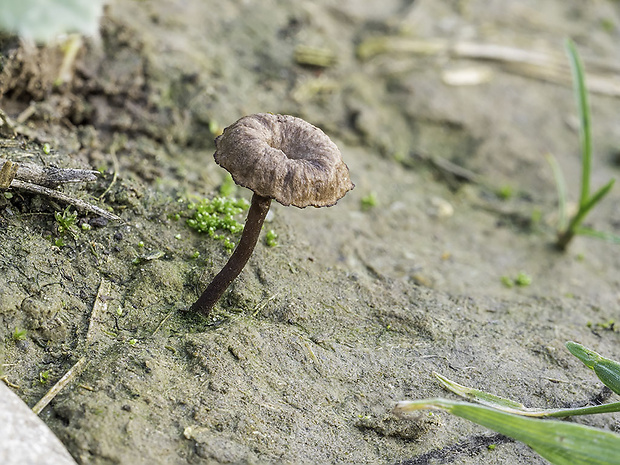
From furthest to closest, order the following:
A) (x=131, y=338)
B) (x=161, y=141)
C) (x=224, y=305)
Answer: (x=161, y=141) < (x=224, y=305) < (x=131, y=338)

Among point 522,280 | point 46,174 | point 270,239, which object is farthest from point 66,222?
point 522,280

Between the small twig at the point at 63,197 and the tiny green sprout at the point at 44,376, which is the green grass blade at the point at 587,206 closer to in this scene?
the small twig at the point at 63,197

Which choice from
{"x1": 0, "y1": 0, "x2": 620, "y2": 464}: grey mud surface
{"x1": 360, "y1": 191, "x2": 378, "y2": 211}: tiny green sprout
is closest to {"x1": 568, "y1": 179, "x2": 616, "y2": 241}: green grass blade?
{"x1": 0, "y1": 0, "x2": 620, "y2": 464}: grey mud surface

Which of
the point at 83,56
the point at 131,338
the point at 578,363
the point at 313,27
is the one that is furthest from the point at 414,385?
the point at 313,27

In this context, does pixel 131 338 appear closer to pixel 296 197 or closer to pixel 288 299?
pixel 288 299

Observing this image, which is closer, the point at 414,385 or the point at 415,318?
the point at 414,385

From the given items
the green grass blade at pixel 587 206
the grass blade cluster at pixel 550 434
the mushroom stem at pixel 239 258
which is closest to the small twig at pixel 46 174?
the mushroom stem at pixel 239 258
